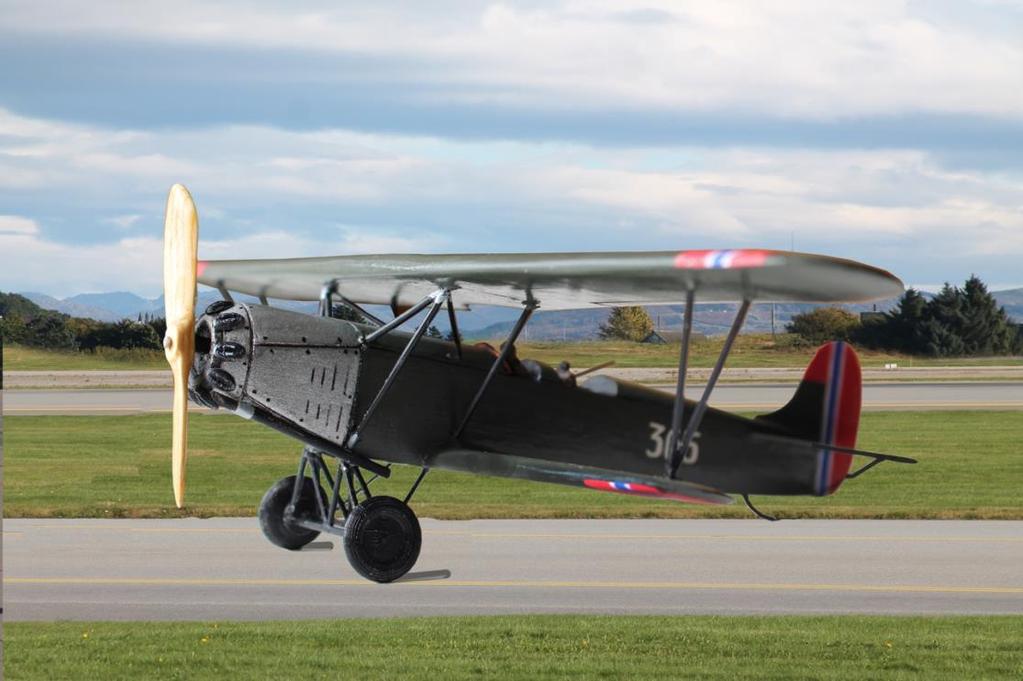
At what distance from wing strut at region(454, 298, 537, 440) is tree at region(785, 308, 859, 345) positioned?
104 ft

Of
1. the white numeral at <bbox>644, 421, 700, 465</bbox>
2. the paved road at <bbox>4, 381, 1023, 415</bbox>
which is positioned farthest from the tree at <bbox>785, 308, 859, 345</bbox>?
the white numeral at <bbox>644, 421, 700, 465</bbox>

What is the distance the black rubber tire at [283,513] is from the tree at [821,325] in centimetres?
3178

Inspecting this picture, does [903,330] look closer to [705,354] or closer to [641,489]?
[705,354]

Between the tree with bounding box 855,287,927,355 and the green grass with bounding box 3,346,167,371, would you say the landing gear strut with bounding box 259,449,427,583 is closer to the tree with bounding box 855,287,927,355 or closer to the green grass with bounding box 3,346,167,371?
the tree with bounding box 855,287,927,355

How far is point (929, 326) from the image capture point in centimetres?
4178

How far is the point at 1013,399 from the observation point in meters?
53.8

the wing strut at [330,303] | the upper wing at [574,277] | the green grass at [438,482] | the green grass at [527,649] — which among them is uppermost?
the upper wing at [574,277]

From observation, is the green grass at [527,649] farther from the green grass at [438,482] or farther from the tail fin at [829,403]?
the green grass at [438,482]

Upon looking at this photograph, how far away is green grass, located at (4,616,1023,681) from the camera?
15430 mm

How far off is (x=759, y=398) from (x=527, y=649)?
35.1 meters

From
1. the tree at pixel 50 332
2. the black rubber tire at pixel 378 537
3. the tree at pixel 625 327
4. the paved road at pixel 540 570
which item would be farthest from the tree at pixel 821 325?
the black rubber tire at pixel 378 537

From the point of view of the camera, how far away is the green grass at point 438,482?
27.2 m

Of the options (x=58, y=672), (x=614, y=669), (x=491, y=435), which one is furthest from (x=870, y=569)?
(x=491, y=435)

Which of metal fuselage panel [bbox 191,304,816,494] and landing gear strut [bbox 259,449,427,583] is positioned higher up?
metal fuselage panel [bbox 191,304,816,494]
